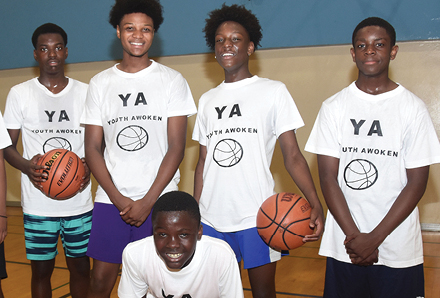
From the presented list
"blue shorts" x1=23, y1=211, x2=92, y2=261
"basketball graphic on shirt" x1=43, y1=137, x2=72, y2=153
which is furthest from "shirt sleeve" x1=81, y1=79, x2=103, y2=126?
"blue shorts" x1=23, y1=211, x2=92, y2=261

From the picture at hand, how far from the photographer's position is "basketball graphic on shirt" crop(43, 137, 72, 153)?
287 centimetres

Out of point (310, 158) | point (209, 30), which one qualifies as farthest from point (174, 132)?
point (310, 158)

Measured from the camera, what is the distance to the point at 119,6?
8.07 feet

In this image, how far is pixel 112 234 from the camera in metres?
2.29

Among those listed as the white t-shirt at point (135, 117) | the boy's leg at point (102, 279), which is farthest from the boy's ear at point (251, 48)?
the boy's leg at point (102, 279)

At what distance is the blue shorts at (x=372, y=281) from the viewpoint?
196cm

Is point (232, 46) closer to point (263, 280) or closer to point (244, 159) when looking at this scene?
point (244, 159)

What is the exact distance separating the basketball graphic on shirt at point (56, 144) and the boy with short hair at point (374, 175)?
1638 mm

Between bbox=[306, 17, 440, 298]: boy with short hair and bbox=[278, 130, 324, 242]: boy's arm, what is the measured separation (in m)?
0.06

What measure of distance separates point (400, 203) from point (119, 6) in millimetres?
1812

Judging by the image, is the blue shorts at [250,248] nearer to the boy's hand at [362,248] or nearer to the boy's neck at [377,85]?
the boy's hand at [362,248]

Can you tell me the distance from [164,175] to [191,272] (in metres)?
0.51

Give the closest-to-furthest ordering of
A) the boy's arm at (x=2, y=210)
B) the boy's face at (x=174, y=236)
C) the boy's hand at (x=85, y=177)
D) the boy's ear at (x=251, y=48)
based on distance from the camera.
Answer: the boy's face at (x=174, y=236), the boy's arm at (x=2, y=210), the boy's ear at (x=251, y=48), the boy's hand at (x=85, y=177)

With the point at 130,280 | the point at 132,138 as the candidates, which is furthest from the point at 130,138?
the point at 130,280
